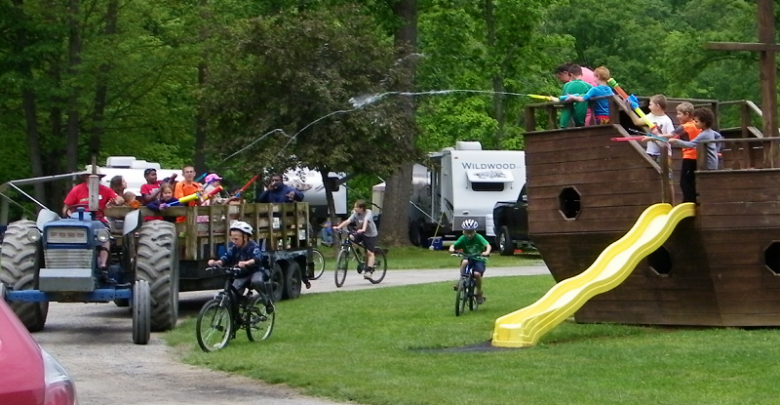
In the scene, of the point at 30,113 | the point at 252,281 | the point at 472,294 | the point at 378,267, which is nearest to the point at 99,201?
the point at 252,281

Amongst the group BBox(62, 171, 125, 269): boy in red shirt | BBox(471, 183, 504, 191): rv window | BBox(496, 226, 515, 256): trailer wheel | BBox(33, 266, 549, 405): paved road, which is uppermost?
BBox(471, 183, 504, 191): rv window

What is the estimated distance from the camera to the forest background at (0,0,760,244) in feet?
111

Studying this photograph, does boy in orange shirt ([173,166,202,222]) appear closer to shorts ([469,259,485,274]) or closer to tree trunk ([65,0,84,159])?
shorts ([469,259,485,274])

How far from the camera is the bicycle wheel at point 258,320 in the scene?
1639cm

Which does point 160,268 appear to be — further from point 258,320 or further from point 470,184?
point 470,184

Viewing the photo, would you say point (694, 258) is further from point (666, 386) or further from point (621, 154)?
point (666, 386)

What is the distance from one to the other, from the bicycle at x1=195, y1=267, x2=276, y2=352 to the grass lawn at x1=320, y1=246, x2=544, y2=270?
16.1m

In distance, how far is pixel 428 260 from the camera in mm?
36125

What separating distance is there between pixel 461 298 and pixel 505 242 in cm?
1838

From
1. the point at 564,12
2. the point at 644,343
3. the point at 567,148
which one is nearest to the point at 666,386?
the point at 644,343

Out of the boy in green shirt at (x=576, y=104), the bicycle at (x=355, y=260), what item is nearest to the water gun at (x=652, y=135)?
the boy in green shirt at (x=576, y=104)

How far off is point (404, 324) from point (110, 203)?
4669 millimetres

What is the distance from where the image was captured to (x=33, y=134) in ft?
141

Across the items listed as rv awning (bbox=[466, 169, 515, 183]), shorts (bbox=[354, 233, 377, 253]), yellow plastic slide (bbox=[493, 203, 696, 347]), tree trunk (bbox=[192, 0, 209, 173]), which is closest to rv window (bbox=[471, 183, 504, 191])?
rv awning (bbox=[466, 169, 515, 183])
